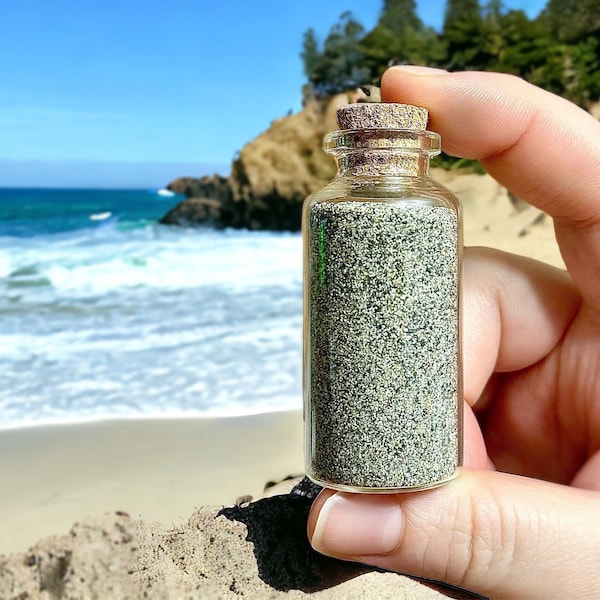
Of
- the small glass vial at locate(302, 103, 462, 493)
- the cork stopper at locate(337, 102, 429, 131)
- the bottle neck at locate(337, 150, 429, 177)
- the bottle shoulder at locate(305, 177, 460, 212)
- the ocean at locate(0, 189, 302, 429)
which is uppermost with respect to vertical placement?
the cork stopper at locate(337, 102, 429, 131)

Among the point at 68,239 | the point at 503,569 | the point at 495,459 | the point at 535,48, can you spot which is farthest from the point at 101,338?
the point at 535,48

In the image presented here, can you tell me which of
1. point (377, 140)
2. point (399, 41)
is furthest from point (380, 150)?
point (399, 41)

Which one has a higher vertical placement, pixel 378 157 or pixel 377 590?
pixel 378 157

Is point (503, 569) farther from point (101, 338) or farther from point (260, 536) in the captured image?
point (101, 338)

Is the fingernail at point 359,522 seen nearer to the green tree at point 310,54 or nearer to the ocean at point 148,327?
the ocean at point 148,327

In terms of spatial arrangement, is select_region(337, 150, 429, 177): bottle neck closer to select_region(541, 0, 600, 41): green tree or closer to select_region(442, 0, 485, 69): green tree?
select_region(541, 0, 600, 41): green tree

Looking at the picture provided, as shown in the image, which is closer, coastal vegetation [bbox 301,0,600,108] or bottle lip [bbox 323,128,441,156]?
bottle lip [bbox 323,128,441,156]

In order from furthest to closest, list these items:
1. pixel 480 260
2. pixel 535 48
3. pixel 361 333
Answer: pixel 535 48 < pixel 480 260 < pixel 361 333

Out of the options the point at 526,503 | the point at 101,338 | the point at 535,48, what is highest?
the point at 535,48

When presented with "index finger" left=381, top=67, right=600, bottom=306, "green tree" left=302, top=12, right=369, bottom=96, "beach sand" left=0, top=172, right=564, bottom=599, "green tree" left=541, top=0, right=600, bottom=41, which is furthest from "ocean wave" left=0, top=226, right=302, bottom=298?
"index finger" left=381, top=67, right=600, bottom=306
